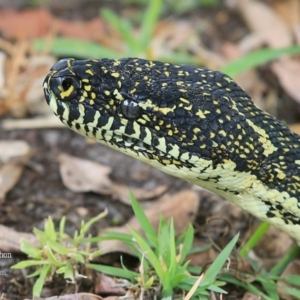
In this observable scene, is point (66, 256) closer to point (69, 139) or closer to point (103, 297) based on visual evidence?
point (103, 297)

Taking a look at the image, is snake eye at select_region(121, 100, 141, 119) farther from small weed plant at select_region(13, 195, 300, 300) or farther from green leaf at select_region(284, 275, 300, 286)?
green leaf at select_region(284, 275, 300, 286)

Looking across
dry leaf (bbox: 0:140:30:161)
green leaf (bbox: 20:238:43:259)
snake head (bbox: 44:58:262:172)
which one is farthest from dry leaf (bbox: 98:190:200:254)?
dry leaf (bbox: 0:140:30:161)

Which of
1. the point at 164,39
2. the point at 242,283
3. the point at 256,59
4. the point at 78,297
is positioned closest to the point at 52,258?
the point at 78,297

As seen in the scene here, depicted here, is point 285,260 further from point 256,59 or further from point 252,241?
point 256,59

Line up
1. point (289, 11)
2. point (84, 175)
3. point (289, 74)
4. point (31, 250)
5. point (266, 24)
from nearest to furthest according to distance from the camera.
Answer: point (31, 250) → point (84, 175) → point (289, 74) → point (266, 24) → point (289, 11)

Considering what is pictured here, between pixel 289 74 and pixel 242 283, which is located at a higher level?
pixel 289 74

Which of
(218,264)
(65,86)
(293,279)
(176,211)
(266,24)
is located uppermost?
(65,86)

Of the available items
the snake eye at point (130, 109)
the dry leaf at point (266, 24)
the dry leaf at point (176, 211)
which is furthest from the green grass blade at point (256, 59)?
the snake eye at point (130, 109)
